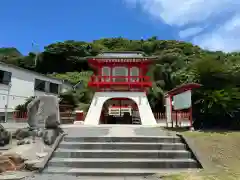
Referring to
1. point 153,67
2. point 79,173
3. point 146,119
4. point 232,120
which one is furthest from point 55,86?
point 79,173

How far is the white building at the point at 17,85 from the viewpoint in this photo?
25656 millimetres

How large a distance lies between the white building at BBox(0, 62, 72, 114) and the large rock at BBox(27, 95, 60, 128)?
15758 mm

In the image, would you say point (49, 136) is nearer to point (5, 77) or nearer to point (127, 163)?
point (127, 163)

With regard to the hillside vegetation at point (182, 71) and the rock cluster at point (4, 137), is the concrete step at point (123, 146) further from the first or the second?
the hillside vegetation at point (182, 71)

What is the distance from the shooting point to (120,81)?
2036cm

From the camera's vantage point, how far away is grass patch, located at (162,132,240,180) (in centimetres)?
638

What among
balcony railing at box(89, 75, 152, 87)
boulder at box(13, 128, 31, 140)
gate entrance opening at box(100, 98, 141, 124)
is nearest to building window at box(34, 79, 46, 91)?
gate entrance opening at box(100, 98, 141, 124)

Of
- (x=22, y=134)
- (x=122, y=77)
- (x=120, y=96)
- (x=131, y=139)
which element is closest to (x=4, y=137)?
(x=22, y=134)

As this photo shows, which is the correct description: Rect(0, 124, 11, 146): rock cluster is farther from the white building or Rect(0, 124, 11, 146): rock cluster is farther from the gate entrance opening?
the white building

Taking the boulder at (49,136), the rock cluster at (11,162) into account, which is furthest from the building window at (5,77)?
the rock cluster at (11,162)

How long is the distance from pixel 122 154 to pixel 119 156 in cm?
11

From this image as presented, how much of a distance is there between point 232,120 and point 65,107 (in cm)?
1713

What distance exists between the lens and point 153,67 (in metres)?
31.7

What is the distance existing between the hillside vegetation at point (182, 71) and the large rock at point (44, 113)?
6532 millimetres
